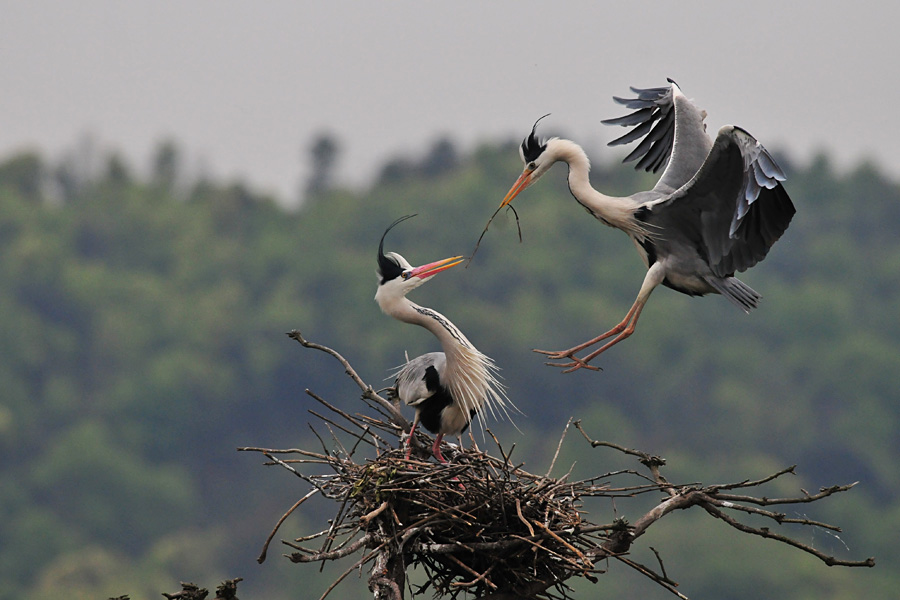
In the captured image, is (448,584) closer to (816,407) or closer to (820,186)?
(816,407)

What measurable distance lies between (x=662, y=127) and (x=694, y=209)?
1.67 m

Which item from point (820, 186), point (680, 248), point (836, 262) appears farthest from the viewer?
point (820, 186)

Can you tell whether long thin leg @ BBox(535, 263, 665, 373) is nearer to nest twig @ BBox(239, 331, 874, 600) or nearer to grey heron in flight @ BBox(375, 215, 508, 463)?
nest twig @ BBox(239, 331, 874, 600)

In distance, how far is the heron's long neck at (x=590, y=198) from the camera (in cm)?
788

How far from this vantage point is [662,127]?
9.30 metres

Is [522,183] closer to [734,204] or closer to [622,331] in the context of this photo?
[622,331]

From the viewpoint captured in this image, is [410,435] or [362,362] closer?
[410,435]

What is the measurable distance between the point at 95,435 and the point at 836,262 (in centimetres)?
3983

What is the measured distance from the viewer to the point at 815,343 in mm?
71562

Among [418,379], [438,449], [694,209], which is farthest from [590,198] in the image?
[438,449]

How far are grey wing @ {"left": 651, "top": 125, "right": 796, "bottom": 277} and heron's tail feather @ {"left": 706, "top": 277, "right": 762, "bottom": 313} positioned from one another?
5 cm

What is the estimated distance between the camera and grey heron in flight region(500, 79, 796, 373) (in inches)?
287

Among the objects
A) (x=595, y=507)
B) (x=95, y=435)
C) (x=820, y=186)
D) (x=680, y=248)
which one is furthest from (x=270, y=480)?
(x=680, y=248)

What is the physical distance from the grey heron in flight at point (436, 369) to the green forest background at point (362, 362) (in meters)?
40.1
